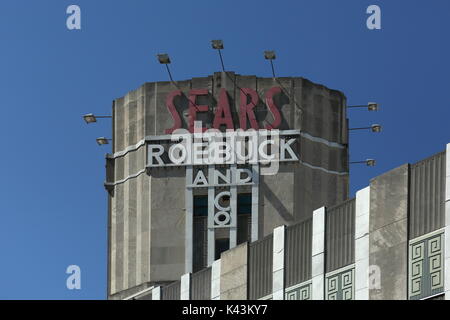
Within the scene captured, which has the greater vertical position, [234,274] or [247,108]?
[247,108]

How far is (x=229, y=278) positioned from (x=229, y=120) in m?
29.7

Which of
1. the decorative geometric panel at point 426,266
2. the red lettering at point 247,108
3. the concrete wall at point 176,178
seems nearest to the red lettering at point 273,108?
the concrete wall at point 176,178

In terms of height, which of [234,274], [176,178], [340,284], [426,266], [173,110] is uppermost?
[173,110]

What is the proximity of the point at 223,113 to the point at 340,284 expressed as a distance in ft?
128

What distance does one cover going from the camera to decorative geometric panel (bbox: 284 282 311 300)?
73.5 metres

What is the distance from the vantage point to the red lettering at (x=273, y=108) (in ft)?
358

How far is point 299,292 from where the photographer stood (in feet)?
243

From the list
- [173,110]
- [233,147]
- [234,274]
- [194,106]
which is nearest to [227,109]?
[194,106]

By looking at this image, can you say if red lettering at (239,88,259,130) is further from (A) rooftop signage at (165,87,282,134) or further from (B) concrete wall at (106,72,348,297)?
(B) concrete wall at (106,72,348,297)

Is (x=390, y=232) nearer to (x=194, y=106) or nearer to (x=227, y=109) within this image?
(x=227, y=109)

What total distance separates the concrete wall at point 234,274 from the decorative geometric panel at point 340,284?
6879 millimetres

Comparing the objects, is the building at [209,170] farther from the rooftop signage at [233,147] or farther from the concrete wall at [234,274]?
the concrete wall at [234,274]

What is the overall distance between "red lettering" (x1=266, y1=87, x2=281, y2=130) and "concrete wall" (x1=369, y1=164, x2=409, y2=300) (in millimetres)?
39917
